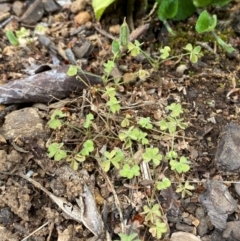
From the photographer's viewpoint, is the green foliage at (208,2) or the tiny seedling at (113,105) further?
the green foliage at (208,2)

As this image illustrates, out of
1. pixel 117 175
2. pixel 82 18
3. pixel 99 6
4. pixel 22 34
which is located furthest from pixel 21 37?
pixel 117 175

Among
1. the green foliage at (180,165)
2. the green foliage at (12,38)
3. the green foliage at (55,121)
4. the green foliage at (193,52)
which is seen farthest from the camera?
the green foliage at (12,38)

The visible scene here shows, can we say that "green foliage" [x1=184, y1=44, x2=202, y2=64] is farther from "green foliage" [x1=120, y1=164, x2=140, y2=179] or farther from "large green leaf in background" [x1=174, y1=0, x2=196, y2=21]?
"green foliage" [x1=120, y1=164, x2=140, y2=179]

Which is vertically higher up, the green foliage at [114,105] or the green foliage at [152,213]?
the green foliage at [114,105]

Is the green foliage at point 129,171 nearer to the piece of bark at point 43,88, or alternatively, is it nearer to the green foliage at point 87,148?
the green foliage at point 87,148

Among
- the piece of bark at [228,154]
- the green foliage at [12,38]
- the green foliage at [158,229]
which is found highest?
the green foliage at [12,38]

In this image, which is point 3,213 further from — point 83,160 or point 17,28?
point 17,28

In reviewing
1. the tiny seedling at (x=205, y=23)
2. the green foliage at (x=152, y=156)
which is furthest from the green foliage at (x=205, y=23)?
the green foliage at (x=152, y=156)
